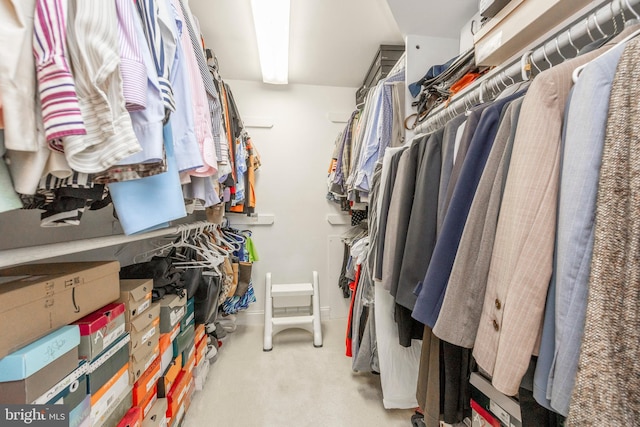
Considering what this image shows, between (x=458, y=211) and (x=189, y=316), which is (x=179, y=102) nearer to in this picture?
(x=458, y=211)

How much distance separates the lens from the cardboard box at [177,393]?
114 cm

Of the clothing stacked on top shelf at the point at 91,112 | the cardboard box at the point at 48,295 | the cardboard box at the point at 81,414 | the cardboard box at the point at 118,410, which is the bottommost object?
the cardboard box at the point at 118,410

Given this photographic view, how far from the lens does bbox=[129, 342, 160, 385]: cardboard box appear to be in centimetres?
87

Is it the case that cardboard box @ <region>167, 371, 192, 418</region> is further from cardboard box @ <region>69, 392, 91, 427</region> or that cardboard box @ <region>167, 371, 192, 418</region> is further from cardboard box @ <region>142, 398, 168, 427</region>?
cardboard box @ <region>69, 392, 91, 427</region>

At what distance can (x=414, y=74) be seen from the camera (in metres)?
1.39

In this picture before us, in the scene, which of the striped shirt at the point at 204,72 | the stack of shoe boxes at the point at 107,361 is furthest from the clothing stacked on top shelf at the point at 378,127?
the stack of shoe boxes at the point at 107,361

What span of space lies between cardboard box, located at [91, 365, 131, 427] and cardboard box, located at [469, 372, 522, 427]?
3.34 ft

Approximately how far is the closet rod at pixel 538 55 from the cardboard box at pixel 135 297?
1.29 meters

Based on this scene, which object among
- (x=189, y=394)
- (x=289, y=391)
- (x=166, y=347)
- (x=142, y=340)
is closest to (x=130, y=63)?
(x=142, y=340)

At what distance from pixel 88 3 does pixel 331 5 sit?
61.3 inches

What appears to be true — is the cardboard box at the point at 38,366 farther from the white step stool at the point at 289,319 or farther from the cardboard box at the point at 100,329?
the white step stool at the point at 289,319

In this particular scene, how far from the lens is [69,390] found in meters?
0.61

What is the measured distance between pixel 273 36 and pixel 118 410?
202 centimetres

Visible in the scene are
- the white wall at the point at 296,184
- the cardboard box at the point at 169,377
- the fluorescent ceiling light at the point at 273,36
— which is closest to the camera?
the cardboard box at the point at 169,377
